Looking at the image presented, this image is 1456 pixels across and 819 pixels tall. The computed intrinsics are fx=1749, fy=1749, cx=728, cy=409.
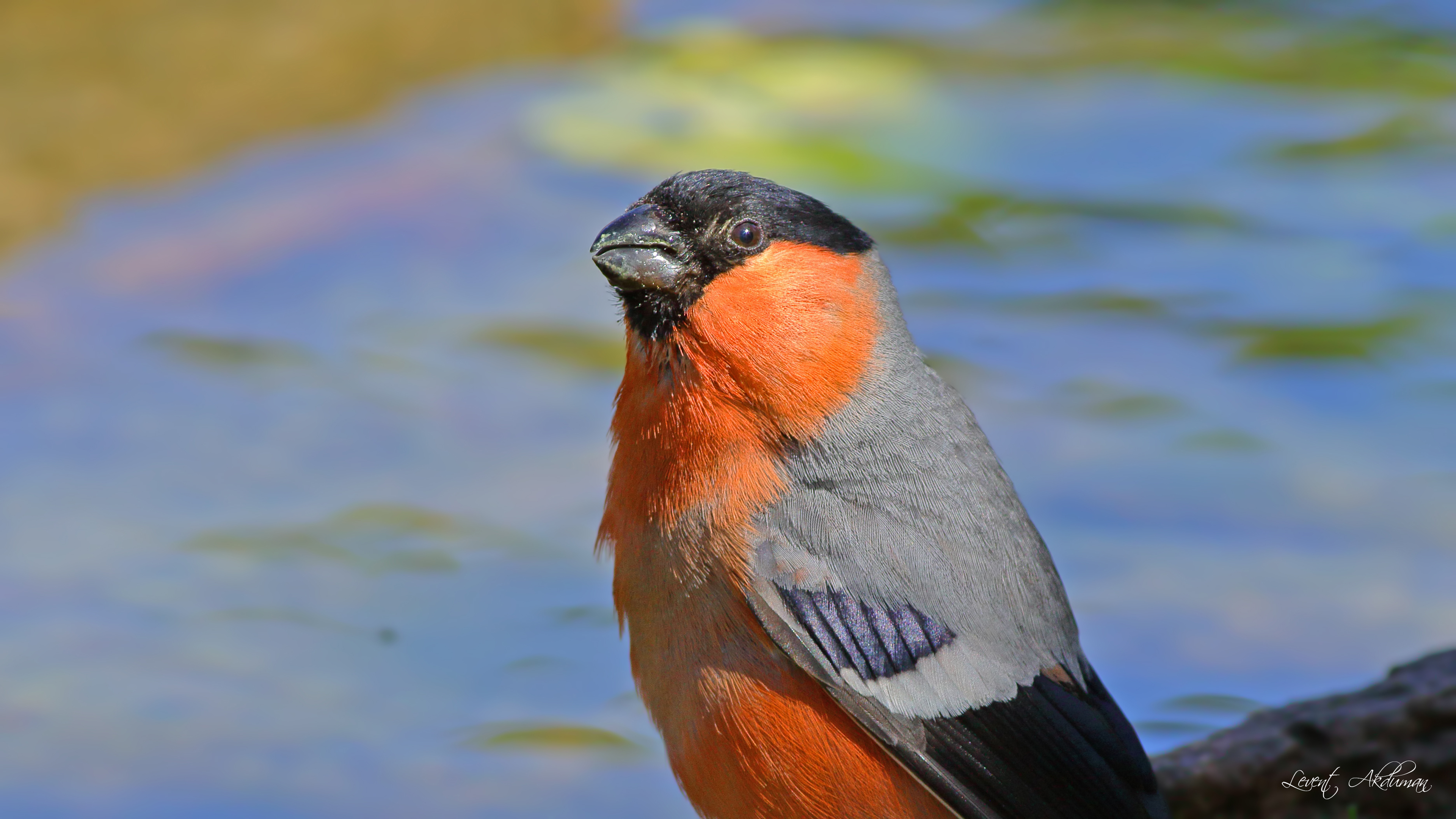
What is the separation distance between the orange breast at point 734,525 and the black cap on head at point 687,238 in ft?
0.16

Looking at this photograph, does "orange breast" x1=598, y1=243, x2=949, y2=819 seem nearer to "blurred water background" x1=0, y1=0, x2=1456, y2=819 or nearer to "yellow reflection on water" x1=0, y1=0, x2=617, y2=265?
"blurred water background" x1=0, y1=0, x2=1456, y2=819

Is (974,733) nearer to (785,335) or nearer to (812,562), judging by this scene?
(812,562)

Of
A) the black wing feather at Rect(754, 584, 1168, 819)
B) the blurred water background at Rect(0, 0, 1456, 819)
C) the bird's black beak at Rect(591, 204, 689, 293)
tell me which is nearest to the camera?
the black wing feather at Rect(754, 584, 1168, 819)

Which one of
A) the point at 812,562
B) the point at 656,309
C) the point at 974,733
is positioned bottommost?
the point at 974,733

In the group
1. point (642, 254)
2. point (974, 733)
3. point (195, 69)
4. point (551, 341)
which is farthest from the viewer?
point (195, 69)

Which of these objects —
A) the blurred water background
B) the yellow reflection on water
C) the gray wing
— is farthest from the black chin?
the yellow reflection on water

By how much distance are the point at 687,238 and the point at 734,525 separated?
81 cm

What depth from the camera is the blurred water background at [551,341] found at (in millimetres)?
6938

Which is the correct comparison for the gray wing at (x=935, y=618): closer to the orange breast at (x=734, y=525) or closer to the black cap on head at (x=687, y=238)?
the orange breast at (x=734, y=525)

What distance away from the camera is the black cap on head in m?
4.79

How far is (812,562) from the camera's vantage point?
4.68 metres

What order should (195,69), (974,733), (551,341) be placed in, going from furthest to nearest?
Answer: (195,69) → (551,341) → (974,733)

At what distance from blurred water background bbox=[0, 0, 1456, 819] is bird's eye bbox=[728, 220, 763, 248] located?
2.46 meters

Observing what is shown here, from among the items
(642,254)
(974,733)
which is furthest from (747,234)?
(974,733)
